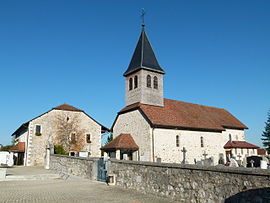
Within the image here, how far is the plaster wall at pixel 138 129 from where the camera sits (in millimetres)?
22609

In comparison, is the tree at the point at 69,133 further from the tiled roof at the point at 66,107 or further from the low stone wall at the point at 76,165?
the low stone wall at the point at 76,165

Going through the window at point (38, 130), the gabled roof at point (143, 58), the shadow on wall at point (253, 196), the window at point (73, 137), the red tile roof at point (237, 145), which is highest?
the gabled roof at point (143, 58)

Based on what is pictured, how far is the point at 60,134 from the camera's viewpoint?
31.0 meters

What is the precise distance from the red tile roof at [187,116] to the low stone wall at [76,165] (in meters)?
8.09

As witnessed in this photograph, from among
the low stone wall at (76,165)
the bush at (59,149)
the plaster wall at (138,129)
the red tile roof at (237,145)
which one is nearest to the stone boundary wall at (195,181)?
the low stone wall at (76,165)

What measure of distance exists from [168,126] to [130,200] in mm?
15605

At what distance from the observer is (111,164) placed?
1306 centimetres

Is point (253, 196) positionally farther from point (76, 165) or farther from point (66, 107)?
point (66, 107)

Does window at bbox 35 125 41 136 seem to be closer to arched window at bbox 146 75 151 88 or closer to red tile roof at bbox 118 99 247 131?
red tile roof at bbox 118 99 247 131

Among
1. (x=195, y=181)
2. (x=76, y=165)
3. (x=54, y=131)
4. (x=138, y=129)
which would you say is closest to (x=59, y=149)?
(x=54, y=131)

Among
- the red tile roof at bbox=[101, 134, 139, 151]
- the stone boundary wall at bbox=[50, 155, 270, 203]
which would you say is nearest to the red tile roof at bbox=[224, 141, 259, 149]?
the red tile roof at bbox=[101, 134, 139, 151]

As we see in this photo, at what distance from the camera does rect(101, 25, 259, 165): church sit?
76.0 ft

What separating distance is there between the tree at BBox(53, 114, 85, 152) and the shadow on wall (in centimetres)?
2741

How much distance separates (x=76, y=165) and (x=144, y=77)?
12.6 meters
